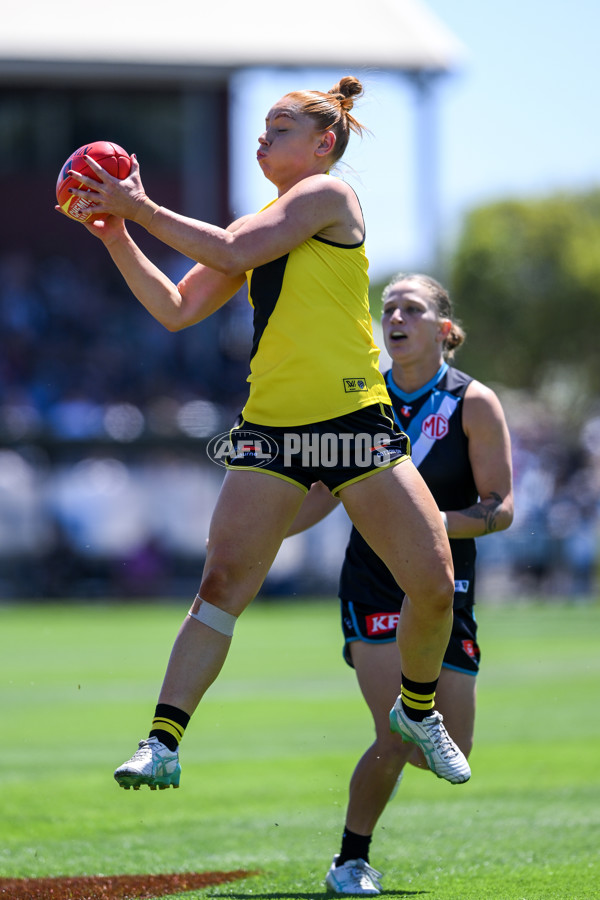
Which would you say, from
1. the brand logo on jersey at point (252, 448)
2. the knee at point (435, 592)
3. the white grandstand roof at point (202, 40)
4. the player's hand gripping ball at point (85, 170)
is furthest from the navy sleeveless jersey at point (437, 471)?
the white grandstand roof at point (202, 40)

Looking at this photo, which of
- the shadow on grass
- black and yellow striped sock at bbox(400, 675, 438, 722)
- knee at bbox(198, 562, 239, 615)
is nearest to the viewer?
knee at bbox(198, 562, 239, 615)

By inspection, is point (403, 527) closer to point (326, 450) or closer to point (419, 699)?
point (326, 450)

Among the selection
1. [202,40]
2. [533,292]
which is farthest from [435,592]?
[533,292]

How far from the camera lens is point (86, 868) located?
5.30 meters

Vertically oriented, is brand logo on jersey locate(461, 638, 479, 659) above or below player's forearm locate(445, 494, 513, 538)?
below

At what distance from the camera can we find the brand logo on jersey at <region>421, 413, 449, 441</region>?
511 centimetres

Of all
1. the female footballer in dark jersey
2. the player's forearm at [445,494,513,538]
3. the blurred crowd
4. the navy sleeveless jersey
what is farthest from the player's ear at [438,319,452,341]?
the blurred crowd

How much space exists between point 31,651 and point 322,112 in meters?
11.6

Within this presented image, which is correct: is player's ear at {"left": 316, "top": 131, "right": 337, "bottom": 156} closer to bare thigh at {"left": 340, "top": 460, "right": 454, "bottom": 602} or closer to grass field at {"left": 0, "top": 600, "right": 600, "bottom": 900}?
bare thigh at {"left": 340, "top": 460, "right": 454, "bottom": 602}

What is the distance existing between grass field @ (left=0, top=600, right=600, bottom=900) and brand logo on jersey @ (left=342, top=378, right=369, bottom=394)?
179 centimetres

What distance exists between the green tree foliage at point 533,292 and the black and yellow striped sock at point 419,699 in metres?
39.2

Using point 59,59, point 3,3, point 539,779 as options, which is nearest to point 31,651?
point 539,779

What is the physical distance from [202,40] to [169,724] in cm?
2556

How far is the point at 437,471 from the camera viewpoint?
510cm
